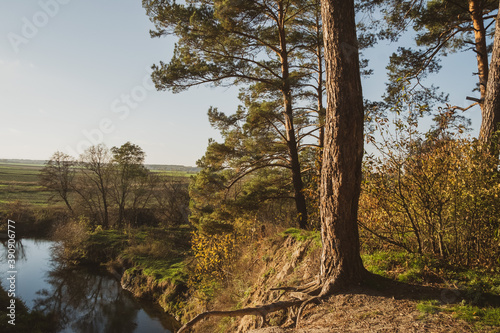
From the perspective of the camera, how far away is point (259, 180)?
13227 millimetres

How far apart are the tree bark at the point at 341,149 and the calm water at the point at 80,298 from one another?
12931mm

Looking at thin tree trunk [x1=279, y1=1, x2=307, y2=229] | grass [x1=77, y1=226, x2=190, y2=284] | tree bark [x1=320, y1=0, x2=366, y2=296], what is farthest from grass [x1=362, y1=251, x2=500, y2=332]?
grass [x1=77, y1=226, x2=190, y2=284]

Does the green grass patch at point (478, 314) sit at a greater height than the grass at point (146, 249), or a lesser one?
greater

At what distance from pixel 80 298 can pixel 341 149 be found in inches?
787

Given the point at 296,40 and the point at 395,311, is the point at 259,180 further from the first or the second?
the point at 395,311

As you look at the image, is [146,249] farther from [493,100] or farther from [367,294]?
[493,100]

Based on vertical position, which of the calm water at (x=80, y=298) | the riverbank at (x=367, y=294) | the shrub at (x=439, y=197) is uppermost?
the shrub at (x=439, y=197)

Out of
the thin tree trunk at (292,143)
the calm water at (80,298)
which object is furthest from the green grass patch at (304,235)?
the calm water at (80,298)

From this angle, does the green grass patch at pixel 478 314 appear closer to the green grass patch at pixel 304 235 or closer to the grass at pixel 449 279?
the grass at pixel 449 279

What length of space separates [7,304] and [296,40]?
1626 cm

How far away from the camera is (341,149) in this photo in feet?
16.0

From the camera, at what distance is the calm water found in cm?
1584

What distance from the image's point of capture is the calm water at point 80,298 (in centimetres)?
1584

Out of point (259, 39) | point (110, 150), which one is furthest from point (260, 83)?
point (110, 150)
